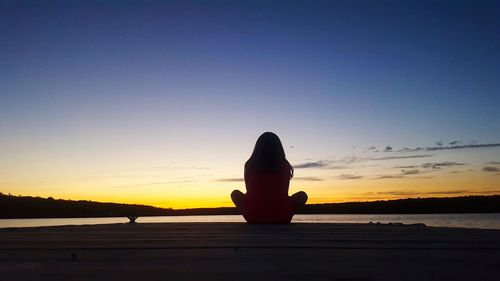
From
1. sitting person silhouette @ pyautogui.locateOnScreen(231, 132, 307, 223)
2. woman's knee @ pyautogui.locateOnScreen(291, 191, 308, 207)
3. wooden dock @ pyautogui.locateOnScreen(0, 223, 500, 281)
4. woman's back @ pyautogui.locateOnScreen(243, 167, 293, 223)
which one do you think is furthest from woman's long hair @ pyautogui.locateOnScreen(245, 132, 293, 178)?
wooden dock @ pyautogui.locateOnScreen(0, 223, 500, 281)

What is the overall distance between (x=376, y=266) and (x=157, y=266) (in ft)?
2.94

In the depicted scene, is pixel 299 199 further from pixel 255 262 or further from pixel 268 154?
pixel 255 262

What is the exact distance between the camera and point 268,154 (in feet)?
20.6

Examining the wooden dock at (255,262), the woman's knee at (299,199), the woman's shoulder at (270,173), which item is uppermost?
the woman's shoulder at (270,173)

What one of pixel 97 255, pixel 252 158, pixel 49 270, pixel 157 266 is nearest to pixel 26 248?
pixel 97 255

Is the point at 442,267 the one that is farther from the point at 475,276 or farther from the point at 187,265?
the point at 187,265

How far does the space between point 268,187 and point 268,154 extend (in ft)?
1.60

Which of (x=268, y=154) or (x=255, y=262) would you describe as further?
(x=268, y=154)

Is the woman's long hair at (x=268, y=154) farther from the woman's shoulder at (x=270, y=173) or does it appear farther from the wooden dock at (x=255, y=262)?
the wooden dock at (x=255, y=262)

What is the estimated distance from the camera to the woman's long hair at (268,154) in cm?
623

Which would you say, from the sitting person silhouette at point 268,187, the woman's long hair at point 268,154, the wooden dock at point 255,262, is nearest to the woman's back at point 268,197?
the sitting person silhouette at point 268,187

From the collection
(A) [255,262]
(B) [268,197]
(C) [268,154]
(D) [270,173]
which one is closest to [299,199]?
(B) [268,197]

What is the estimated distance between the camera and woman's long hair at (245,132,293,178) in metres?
6.23

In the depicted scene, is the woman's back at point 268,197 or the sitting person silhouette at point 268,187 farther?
the woman's back at point 268,197
